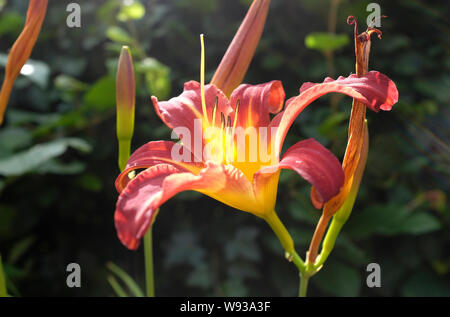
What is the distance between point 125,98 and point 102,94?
0.53 m

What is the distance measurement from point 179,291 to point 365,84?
2.47 ft

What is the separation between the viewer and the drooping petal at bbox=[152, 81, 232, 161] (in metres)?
0.41

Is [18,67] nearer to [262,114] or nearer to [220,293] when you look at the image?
[262,114]

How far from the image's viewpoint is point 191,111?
1.38 feet

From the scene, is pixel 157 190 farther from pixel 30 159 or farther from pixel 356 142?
pixel 30 159

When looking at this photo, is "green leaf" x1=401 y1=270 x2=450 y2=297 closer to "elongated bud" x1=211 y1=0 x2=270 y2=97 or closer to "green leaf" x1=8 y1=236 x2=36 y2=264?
"elongated bud" x1=211 y1=0 x2=270 y2=97

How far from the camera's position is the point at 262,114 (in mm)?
428

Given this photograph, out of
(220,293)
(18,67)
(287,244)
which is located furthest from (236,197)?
(220,293)

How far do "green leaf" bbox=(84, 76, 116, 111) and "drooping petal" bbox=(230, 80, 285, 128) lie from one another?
0.50 metres

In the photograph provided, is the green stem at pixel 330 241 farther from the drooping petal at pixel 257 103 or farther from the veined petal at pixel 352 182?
the drooping petal at pixel 257 103

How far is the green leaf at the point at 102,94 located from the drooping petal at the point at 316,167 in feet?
2.00

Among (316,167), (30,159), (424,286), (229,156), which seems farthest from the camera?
(424,286)

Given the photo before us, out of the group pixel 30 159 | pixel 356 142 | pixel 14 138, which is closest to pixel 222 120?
pixel 356 142

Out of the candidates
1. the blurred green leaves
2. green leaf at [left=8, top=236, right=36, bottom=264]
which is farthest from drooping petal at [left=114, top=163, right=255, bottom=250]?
green leaf at [left=8, top=236, right=36, bottom=264]
